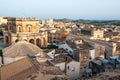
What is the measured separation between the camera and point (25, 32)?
116 feet

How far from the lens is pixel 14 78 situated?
16141 millimetres

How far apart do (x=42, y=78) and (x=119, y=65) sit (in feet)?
34.3

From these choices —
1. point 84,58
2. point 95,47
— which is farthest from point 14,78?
point 95,47

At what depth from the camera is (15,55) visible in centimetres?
2453

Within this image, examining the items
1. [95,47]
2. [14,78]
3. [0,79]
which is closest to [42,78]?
[14,78]

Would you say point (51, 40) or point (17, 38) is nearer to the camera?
point (17, 38)

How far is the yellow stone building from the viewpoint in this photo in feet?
112

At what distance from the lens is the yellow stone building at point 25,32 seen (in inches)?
1344

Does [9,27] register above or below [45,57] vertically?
above

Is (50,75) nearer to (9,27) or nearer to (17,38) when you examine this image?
(17,38)

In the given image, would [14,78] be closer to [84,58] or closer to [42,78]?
[42,78]

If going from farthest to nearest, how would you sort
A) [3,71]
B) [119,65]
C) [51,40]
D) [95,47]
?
1. [51,40]
2. [95,47]
3. [119,65]
4. [3,71]

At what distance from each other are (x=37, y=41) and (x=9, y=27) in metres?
5.89

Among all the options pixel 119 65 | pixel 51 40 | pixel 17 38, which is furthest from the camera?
pixel 51 40
